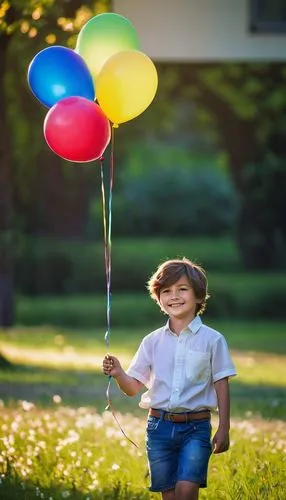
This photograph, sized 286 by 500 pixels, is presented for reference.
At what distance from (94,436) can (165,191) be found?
21764 millimetres

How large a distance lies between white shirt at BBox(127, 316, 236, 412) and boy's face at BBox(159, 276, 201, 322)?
0.21 feet

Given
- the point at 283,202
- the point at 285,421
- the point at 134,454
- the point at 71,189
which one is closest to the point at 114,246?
the point at 71,189

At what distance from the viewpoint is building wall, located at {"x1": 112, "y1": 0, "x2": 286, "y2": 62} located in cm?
1798

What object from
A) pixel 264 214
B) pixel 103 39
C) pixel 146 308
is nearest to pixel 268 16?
pixel 146 308

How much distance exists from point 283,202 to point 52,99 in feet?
58.6

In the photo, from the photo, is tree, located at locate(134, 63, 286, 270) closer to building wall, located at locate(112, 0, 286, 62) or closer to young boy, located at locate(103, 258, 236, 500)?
building wall, located at locate(112, 0, 286, 62)

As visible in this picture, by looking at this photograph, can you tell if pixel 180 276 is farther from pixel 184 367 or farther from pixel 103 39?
pixel 103 39

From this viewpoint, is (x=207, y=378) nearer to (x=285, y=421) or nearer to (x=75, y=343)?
(x=285, y=421)

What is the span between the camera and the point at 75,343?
17.5m

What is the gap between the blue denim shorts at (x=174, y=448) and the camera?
216 inches

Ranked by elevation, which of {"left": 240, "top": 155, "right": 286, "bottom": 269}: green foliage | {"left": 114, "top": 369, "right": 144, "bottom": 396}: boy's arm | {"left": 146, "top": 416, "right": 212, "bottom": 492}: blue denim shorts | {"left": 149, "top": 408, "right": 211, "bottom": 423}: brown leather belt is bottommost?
{"left": 240, "top": 155, "right": 286, "bottom": 269}: green foliage

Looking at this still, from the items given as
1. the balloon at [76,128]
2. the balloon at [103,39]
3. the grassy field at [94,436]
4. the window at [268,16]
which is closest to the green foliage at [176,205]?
the window at [268,16]

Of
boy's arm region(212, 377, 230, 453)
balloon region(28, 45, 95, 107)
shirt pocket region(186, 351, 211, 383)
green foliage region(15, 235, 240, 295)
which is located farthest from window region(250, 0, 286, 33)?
boy's arm region(212, 377, 230, 453)

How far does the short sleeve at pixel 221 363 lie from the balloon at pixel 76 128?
1366 millimetres
